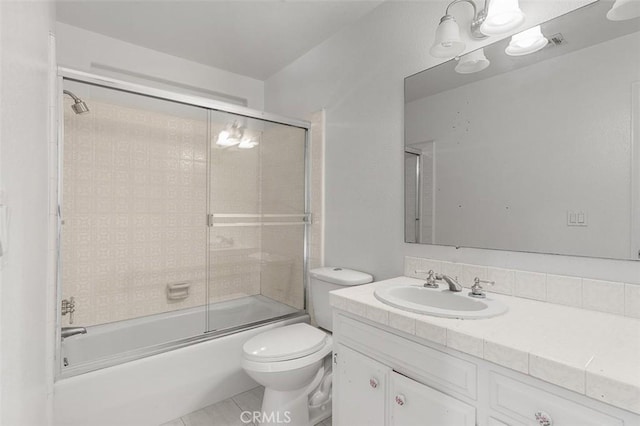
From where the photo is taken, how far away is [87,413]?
5.25ft

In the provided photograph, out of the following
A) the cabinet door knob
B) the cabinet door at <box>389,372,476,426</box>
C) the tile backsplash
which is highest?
the tile backsplash

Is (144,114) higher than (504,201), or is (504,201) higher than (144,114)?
(144,114)

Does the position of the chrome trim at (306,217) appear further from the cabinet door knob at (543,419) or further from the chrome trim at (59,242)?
the cabinet door knob at (543,419)

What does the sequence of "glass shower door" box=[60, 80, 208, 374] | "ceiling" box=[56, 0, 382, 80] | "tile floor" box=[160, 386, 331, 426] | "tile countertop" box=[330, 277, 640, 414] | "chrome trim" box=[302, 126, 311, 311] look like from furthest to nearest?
"chrome trim" box=[302, 126, 311, 311]
"glass shower door" box=[60, 80, 208, 374]
"ceiling" box=[56, 0, 382, 80]
"tile floor" box=[160, 386, 331, 426]
"tile countertop" box=[330, 277, 640, 414]

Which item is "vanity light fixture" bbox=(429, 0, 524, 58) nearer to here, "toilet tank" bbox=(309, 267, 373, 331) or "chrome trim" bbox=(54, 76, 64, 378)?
"toilet tank" bbox=(309, 267, 373, 331)

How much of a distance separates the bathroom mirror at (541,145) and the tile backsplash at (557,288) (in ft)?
0.35

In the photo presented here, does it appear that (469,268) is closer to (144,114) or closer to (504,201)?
(504,201)

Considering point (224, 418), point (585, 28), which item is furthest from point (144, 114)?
point (585, 28)

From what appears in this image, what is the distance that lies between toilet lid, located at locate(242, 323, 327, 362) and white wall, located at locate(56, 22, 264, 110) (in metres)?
1.96

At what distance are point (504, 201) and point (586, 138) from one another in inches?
14.4

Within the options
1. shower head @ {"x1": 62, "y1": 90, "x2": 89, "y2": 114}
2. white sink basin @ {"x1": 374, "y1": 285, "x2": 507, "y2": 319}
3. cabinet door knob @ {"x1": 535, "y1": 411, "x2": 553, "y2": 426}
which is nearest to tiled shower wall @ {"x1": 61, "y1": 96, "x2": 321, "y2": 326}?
shower head @ {"x1": 62, "y1": 90, "x2": 89, "y2": 114}

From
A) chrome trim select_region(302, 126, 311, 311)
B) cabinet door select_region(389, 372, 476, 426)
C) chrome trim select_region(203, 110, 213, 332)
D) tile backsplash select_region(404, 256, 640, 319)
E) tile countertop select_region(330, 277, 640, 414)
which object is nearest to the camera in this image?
tile countertop select_region(330, 277, 640, 414)

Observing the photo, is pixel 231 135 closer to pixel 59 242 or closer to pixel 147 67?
pixel 147 67

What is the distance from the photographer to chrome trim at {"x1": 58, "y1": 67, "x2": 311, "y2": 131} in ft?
5.31
